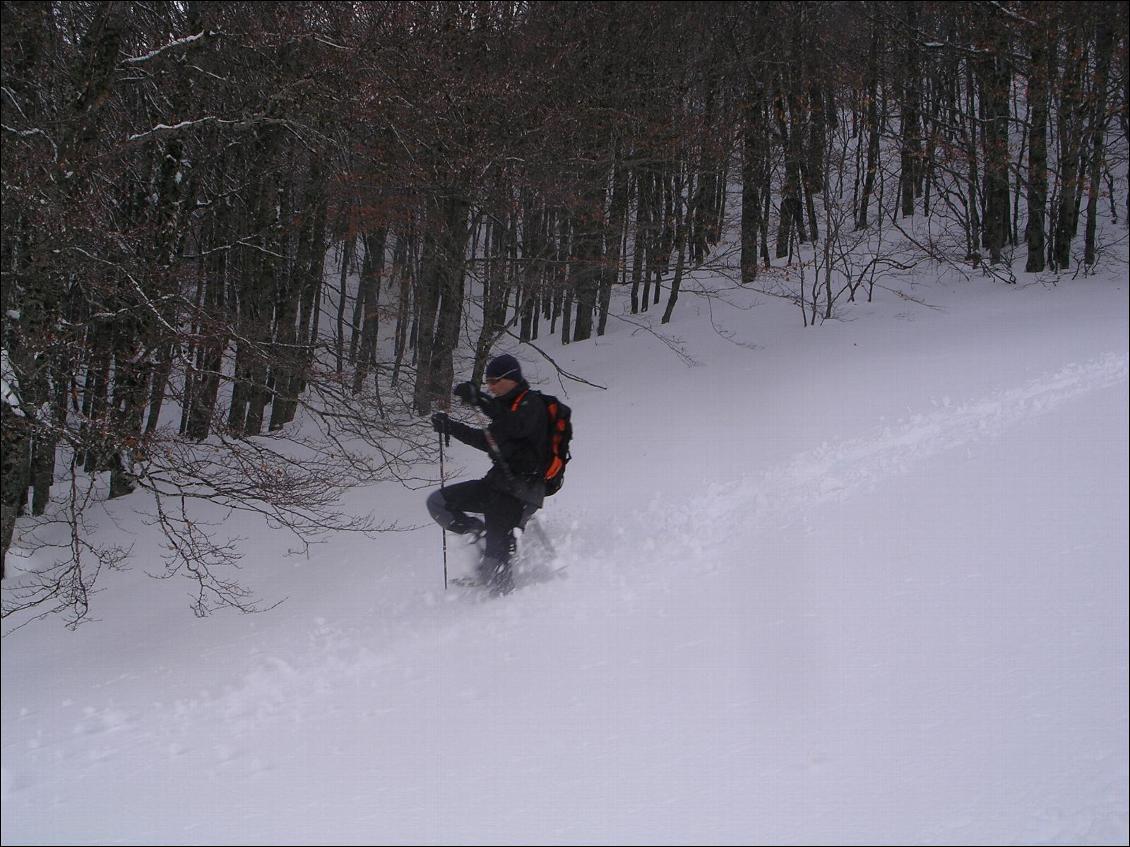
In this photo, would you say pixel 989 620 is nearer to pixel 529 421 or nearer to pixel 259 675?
pixel 529 421

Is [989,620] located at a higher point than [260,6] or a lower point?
lower

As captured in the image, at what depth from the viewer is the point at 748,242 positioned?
18172 millimetres

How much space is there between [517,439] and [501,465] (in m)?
0.26

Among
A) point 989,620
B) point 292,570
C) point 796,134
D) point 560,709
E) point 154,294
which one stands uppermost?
point 796,134

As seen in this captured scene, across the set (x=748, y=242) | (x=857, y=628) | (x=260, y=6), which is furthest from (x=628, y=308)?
(x=857, y=628)

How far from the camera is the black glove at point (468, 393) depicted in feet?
20.7

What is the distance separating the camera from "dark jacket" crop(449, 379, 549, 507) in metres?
6.29

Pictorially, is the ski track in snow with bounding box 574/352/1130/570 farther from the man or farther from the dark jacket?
the dark jacket

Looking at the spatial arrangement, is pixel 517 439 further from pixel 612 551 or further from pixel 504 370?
pixel 612 551

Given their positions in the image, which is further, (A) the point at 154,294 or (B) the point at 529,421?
(A) the point at 154,294

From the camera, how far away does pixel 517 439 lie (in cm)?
637

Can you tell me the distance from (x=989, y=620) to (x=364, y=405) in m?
6.36

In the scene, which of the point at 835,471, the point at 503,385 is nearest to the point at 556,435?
the point at 503,385

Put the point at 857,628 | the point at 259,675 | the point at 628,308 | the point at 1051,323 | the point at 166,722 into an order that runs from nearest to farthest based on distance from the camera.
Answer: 1. the point at 857,628
2. the point at 166,722
3. the point at 259,675
4. the point at 1051,323
5. the point at 628,308
